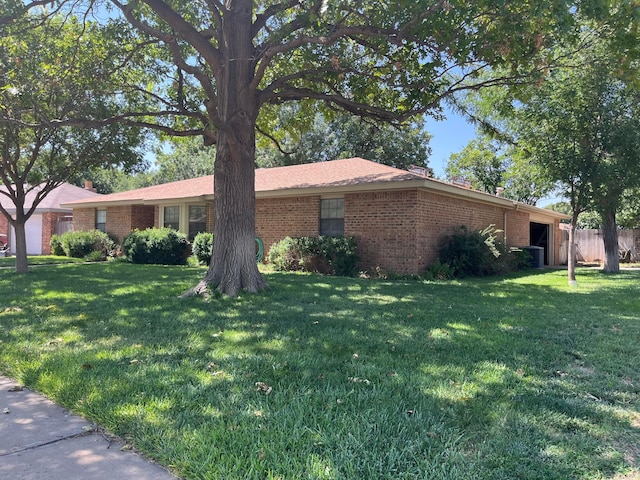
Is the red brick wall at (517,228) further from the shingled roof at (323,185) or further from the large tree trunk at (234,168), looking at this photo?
the large tree trunk at (234,168)

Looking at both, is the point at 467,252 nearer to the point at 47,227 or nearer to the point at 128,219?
the point at 128,219

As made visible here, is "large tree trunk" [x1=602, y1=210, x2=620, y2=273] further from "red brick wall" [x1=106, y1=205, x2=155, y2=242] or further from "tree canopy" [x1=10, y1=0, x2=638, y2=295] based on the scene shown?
"red brick wall" [x1=106, y1=205, x2=155, y2=242]

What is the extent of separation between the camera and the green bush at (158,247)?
16.9m

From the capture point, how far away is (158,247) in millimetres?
16891

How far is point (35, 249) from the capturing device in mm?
26422

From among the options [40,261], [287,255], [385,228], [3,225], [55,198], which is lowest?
→ [40,261]

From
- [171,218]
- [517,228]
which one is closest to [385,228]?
[517,228]

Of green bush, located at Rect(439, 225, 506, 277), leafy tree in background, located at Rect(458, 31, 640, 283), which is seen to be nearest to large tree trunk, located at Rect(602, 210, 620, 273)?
leafy tree in background, located at Rect(458, 31, 640, 283)

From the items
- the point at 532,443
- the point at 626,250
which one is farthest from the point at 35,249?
the point at 626,250

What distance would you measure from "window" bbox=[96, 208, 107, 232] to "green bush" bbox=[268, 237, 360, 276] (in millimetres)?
11023

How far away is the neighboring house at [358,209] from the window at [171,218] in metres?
0.04

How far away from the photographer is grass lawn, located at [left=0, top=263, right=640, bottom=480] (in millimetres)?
2693

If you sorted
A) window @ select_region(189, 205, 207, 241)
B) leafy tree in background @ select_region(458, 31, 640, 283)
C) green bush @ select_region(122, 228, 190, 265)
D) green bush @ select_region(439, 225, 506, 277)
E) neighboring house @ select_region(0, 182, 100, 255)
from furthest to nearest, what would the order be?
neighboring house @ select_region(0, 182, 100, 255), window @ select_region(189, 205, 207, 241), green bush @ select_region(122, 228, 190, 265), green bush @ select_region(439, 225, 506, 277), leafy tree in background @ select_region(458, 31, 640, 283)

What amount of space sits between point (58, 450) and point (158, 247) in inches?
577
